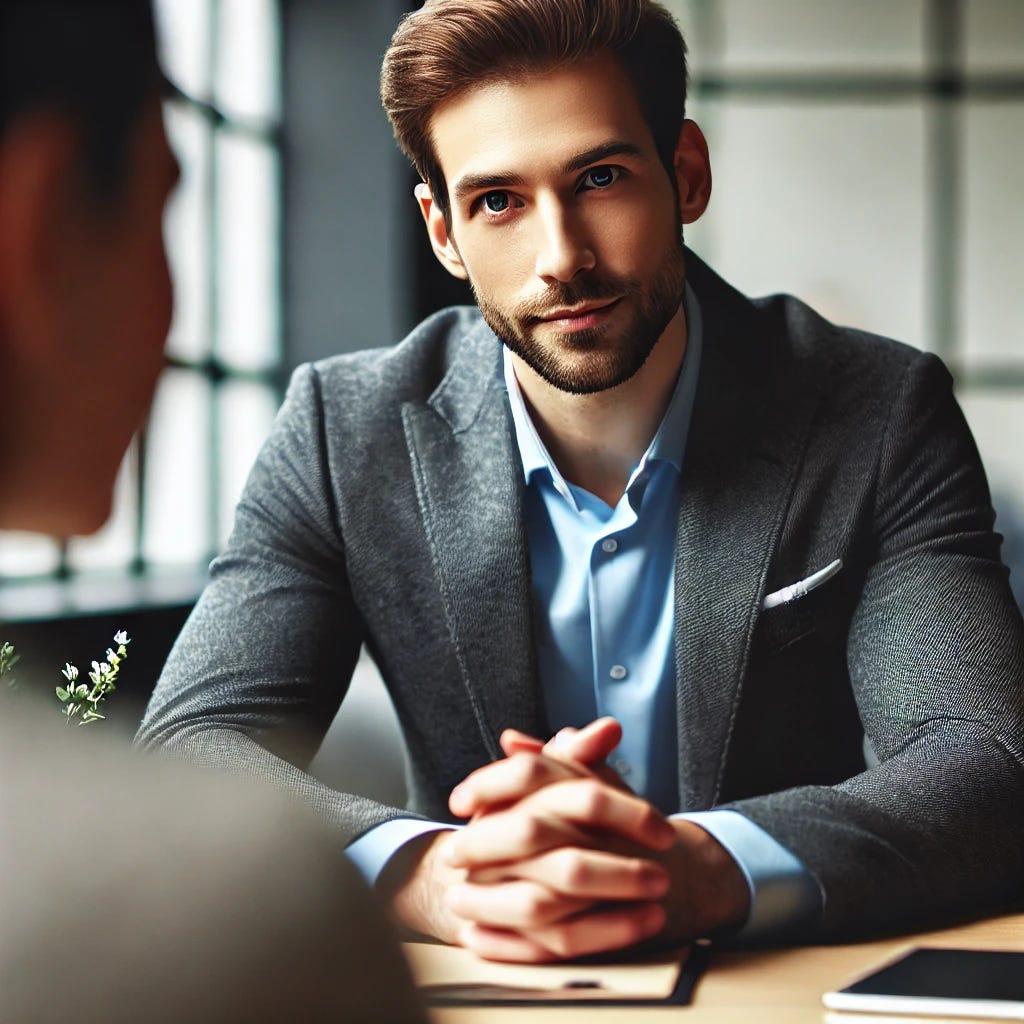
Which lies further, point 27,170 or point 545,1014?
point 545,1014

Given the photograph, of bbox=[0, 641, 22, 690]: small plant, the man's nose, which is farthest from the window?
bbox=[0, 641, 22, 690]: small plant

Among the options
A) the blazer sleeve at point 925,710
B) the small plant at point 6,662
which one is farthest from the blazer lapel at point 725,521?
the small plant at point 6,662

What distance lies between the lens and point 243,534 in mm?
1866

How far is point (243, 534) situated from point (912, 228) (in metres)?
4.30

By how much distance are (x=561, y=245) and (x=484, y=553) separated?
1.33ft

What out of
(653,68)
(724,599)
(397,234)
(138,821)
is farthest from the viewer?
(397,234)

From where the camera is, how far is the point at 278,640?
67.7 inches

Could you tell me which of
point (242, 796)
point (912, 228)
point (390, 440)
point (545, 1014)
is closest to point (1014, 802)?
point (545, 1014)

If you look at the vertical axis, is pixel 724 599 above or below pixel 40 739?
below

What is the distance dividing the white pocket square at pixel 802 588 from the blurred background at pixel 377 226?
0.79 meters

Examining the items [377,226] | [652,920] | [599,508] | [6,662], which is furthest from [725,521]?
[377,226]

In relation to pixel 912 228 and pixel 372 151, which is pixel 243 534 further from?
pixel 912 228

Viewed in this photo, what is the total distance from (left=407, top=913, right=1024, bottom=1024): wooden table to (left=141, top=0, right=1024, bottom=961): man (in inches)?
11.4

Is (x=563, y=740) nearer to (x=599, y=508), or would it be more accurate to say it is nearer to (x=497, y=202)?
(x=599, y=508)
